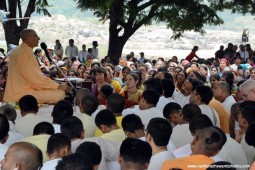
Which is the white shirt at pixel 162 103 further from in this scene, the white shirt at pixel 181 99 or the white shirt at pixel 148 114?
the white shirt at pixel 148 114

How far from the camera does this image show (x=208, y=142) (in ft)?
18.3

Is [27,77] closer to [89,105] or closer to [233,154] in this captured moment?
[89,105]

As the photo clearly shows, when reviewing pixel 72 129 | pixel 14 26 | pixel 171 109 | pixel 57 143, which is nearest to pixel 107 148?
pixel 72 129

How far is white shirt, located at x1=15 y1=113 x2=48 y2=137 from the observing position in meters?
7.73

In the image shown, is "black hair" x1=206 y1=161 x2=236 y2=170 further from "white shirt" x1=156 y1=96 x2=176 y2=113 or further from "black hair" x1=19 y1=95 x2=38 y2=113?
"white shirt" x1=156 y1=96 x2=176 y2=113

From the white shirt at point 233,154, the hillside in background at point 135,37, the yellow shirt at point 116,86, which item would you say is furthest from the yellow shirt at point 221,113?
the hillside in background at point 135,37

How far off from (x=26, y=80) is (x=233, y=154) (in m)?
5.05

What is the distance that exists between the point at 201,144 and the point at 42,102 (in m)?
Answer: 5.30

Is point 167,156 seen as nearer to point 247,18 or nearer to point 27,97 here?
point 27,97

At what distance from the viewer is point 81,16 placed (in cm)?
8650

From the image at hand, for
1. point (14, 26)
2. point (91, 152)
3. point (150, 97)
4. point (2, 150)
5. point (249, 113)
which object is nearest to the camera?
point (91, 152)

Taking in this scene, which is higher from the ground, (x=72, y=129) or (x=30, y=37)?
(x=30, y=37)

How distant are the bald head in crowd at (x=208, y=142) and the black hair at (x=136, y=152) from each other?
0.43 m

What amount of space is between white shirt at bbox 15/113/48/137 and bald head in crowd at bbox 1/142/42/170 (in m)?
2.50
